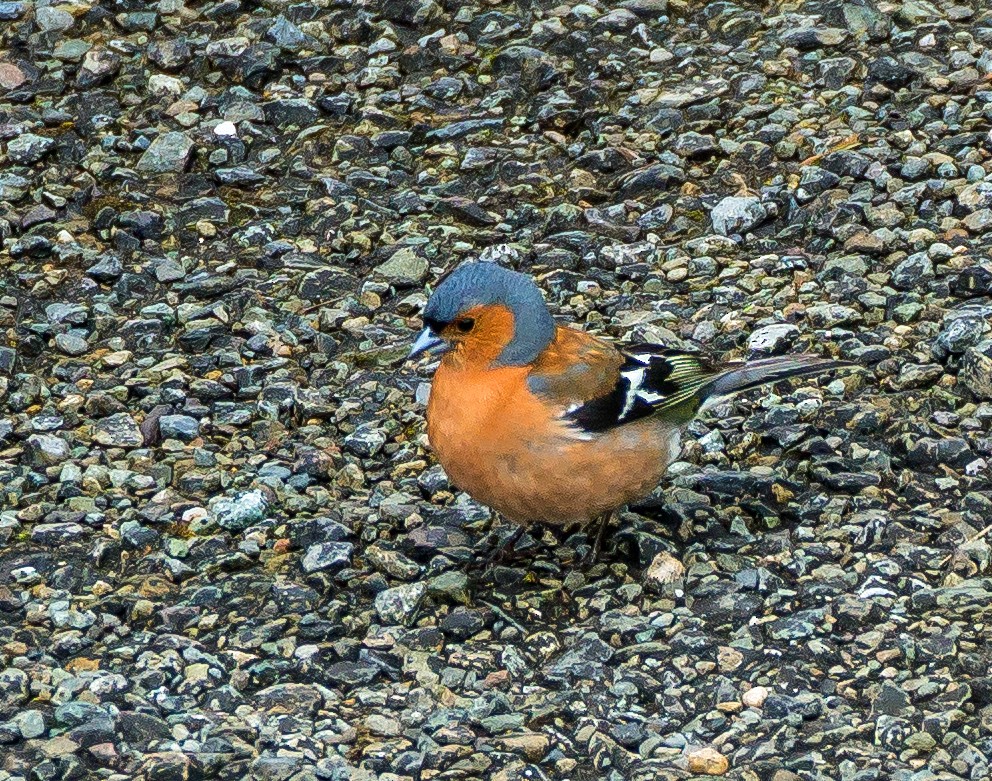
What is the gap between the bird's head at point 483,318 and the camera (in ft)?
17.0

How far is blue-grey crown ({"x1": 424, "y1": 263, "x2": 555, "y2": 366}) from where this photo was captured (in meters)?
5.18

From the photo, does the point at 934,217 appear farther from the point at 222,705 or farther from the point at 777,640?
the point at 222,705

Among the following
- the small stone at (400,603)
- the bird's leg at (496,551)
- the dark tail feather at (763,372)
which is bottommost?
the bird's leg at (496,551)

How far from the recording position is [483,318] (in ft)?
17.1

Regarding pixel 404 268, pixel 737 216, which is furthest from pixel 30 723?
pixel 737 216

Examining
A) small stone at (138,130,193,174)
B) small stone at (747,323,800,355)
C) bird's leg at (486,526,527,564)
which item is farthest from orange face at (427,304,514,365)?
small stone at (138,130,193,174)

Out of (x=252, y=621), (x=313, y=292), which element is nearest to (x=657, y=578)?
(x=252, y=621)

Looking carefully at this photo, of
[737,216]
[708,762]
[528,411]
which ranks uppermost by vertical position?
[528,411]

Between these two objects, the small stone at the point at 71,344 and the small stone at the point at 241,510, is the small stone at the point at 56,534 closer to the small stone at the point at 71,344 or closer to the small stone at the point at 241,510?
the small stone at the point at 241,510

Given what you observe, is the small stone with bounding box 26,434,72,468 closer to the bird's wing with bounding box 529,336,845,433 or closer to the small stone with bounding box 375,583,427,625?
the small stone with bounding box 375,583,427,625

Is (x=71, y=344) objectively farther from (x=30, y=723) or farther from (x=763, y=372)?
A: (x=763, y=372)

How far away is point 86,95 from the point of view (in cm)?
802

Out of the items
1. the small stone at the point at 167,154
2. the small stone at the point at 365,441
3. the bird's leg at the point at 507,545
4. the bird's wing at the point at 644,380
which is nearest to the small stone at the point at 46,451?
the small stone at the point at 365,441

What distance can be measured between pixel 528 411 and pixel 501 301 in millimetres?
373
